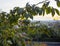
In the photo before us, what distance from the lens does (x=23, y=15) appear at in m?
0.96

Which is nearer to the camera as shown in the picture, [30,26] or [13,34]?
[13,34]

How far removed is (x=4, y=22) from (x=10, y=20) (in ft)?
0.13

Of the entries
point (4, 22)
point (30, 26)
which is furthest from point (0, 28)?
point (30, 26)

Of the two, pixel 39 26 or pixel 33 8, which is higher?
pixel 33 8

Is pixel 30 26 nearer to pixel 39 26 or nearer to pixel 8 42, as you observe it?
pixel 39 26

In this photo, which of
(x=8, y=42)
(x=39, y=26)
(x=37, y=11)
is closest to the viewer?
(x=8, y=42)

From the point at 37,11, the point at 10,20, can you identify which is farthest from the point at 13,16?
the point at 37,11

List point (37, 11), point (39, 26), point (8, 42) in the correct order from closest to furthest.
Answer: point (8, 42) < point (37, 11) < point (39, 26)

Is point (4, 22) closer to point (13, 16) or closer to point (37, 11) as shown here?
point (13, 16)

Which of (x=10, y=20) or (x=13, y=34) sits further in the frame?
(x=10, y=20)

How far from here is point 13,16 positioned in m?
0.99

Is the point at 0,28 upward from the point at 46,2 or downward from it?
downward

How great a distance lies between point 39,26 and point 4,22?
21cm

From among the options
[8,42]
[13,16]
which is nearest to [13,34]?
[8,42]
